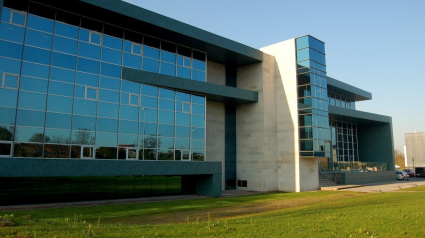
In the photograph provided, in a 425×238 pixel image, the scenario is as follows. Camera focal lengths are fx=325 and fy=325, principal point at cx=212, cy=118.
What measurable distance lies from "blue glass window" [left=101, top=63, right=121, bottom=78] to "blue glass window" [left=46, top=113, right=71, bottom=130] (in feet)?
12.6

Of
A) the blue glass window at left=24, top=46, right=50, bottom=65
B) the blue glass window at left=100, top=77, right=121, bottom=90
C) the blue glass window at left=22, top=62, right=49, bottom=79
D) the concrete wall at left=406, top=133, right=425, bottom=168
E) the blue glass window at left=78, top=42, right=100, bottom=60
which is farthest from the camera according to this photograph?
the concrete wall at left=406, top=133, right=425, bottom=168

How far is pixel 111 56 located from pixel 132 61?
5.19ft

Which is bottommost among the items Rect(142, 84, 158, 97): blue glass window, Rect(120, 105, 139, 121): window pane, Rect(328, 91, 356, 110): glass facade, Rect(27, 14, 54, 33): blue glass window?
Rect(120, 105, 139, 121): window pane

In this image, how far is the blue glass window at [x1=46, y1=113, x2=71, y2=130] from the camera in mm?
18984

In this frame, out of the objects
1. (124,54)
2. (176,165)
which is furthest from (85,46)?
(176,165)

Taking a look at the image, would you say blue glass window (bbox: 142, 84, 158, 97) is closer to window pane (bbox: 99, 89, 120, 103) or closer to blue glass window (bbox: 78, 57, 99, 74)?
window pane (bbox: 99, 89, 120, 103)

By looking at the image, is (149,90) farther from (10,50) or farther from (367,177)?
(367,177)

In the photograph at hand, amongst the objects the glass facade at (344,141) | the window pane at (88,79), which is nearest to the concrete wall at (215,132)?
the window pane at (88,79)

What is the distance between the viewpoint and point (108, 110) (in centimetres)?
2134

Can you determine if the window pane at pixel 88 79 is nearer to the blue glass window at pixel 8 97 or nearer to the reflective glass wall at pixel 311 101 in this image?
the blue glass window at pixel 8 97

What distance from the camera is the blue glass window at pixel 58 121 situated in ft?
62.3

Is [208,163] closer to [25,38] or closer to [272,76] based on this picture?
[272,76]

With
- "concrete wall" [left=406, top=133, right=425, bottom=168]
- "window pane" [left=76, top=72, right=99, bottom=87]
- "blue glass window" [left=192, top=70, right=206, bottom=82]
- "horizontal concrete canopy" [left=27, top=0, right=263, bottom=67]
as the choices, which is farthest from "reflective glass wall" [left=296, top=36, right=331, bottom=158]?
"concrete wall" [left=406, top=133, right=425, bottom=168]

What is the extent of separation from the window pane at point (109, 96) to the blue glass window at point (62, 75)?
1.98 meters
